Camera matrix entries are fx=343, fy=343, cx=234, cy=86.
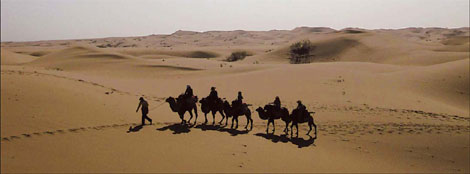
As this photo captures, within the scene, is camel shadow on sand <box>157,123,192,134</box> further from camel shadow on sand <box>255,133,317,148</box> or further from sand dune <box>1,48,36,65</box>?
sand dune <box>1,48,36,65</box>

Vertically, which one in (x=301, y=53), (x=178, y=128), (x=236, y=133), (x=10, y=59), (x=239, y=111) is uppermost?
(x=301, y=53)

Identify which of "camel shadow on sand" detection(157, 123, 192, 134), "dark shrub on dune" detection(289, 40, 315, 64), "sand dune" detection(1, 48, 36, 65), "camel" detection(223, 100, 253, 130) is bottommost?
"camel shadow on sand" detection(157, 123, 192, 134)

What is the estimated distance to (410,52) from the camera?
49656 millimetres

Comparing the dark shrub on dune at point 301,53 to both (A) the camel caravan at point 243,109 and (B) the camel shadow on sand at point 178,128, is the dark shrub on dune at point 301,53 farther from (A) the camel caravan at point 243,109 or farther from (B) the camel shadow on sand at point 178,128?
(B) the camel shadow on sand at point 178,128

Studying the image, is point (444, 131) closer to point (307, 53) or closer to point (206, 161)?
point (206, 161)

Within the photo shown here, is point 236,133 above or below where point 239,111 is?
below

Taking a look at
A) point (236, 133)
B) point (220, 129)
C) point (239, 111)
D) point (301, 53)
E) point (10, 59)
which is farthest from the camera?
point (301, 53)

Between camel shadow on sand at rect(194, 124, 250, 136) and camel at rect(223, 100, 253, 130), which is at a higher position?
camel at rect(223, 100, 253, 130)

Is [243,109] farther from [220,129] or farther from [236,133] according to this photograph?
[220,129]

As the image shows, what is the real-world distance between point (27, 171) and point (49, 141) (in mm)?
1706

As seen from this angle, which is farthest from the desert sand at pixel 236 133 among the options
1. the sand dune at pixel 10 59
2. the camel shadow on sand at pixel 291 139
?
the sand dune at pixel 10 59

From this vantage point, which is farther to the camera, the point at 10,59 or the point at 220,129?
the point at 10,59

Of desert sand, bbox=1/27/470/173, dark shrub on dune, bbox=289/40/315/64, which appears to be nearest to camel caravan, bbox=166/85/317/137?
desert sand, bbox=1/27/470/173

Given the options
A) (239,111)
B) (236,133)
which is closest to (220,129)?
(236,133)
